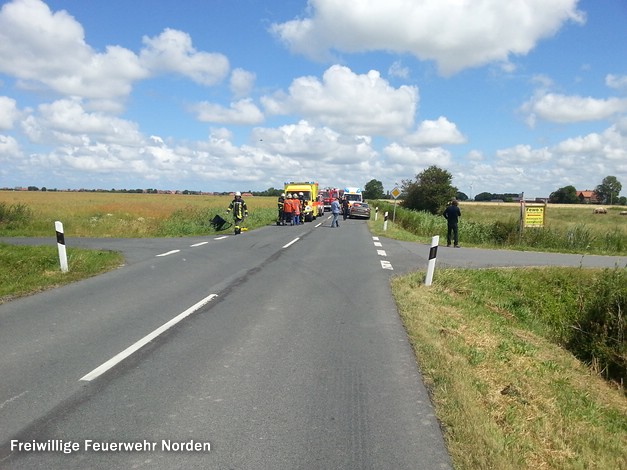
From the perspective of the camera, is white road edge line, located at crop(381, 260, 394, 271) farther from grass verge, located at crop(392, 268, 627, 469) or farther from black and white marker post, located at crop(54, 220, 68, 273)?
black and white marker post, located at crop(54, 220, 68, 273)

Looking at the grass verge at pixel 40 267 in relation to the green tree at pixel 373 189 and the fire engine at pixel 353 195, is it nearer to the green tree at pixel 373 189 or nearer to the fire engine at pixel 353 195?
the fire engine at pixel 353 195

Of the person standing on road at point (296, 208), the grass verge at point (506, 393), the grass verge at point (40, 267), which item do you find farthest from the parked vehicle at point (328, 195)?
the grass verge at point (506, 393)

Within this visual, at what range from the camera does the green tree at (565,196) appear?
139m

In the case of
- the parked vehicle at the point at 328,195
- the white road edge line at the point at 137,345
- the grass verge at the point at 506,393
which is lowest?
the grass verge at the point at 506,393

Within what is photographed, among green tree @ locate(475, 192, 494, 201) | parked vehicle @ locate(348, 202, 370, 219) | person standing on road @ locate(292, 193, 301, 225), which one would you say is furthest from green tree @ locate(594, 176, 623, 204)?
person standing on road @ locate(292, 193, 301, 225)

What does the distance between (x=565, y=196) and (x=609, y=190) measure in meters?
14.7

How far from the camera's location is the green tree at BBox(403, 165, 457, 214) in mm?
69812

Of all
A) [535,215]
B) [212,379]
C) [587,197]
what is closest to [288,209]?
[535,215]

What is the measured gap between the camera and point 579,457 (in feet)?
13.0

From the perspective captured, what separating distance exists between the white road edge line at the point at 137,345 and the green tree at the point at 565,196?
148 metres

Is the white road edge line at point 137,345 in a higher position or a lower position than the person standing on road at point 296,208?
lower

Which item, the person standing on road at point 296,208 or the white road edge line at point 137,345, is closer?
the white road edge line at point 137,345

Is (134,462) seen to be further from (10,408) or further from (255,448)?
(10,408)

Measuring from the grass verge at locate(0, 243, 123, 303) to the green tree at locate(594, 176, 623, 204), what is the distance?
505 ft
